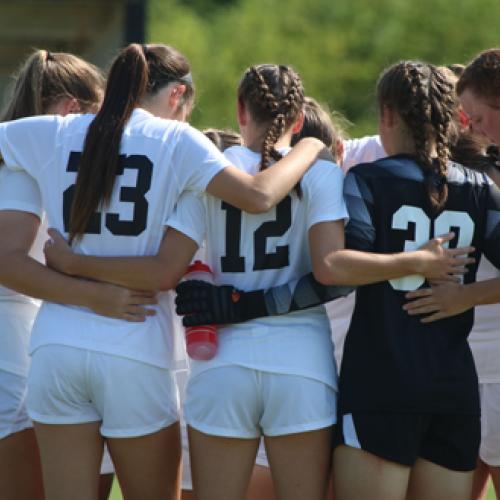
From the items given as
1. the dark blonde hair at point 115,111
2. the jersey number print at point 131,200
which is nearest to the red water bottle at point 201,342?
the jersey number print at point 131,200

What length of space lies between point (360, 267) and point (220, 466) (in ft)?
2.45

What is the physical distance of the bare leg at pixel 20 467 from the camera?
3719 mm

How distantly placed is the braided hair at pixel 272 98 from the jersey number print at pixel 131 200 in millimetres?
391

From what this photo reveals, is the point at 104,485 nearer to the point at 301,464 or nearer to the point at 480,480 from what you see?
the point at 301,464

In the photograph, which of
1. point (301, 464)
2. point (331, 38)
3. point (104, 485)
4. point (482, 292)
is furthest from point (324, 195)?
point (331, 38)

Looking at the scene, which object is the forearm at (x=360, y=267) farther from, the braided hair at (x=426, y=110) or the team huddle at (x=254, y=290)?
the braided hair at (x=426, y=110)

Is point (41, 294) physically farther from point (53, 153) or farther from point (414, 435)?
point (414, 435)

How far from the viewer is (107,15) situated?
10.8 metres

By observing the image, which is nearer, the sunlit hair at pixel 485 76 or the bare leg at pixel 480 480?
the sunlit hair at pixel 485 76

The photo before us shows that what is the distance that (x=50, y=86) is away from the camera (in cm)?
377

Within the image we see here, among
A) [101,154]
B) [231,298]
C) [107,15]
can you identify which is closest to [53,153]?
[101,154]

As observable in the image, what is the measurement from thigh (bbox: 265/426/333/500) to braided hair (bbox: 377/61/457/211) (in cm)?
82

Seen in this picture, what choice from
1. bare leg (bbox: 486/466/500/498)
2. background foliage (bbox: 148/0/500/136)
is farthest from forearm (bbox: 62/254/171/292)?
background foliage (bbox: 148/0/500/136)

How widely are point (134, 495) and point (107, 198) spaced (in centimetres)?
94
